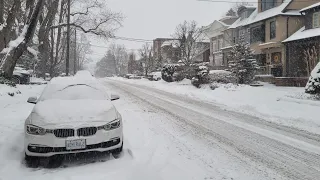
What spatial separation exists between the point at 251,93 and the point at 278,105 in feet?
14.4

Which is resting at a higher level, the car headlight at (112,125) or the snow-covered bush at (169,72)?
the snow-covered bush at (169,72)

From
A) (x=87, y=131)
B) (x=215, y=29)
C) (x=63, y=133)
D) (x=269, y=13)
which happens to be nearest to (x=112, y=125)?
(x=87, y=131)

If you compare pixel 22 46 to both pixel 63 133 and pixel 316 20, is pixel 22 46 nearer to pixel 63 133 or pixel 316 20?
pixel 63 133

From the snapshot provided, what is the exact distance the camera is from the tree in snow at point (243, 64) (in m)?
21.8

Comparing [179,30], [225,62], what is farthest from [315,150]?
[225,62]

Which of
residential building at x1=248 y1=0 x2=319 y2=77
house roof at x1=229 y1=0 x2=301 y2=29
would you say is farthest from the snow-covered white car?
house roof at x1=229 y1=0 x2=301 y2=29

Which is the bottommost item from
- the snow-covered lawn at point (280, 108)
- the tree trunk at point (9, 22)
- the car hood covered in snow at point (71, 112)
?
the snow-covered lawn at point (280, 108)

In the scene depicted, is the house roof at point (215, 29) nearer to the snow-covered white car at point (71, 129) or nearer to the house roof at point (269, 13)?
the house roof at point (269, 13)

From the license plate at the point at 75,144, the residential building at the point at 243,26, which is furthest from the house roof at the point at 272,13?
the license plate at the point at 75,144

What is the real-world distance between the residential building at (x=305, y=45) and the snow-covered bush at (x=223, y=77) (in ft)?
19.5

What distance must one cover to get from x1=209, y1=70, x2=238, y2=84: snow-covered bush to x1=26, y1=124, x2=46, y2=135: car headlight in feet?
63.4

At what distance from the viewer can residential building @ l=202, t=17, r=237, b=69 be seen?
147 feet

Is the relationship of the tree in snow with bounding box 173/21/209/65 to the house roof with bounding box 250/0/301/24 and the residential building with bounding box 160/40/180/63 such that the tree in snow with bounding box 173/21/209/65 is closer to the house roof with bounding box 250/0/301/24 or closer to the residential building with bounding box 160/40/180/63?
the residential building with bounding box 160/40/180/63

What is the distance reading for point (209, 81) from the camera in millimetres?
23719
